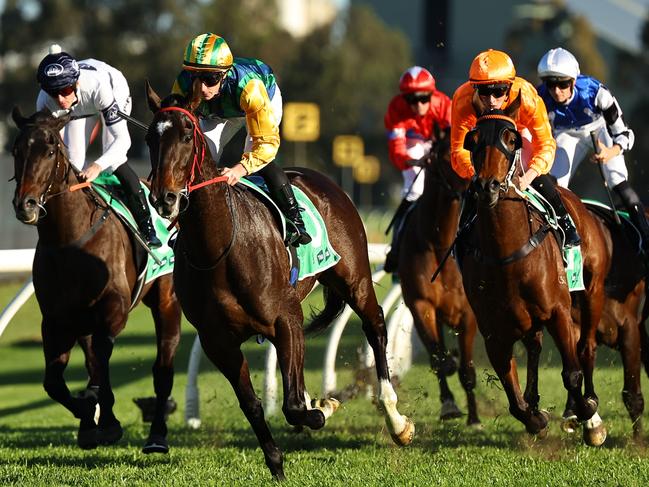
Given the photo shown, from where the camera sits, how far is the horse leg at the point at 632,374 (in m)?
7.38

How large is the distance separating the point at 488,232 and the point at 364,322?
136cm

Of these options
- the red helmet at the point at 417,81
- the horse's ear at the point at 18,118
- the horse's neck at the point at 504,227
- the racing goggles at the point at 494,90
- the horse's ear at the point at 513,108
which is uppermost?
the racing goggles at the point at 494,90

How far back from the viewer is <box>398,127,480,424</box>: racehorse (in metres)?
8.25

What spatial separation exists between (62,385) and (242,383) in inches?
45.2

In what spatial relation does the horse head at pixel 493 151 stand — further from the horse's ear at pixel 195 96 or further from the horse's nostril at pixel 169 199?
the horse's nostril at pixel 169 199

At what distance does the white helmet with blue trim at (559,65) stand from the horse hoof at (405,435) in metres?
2.09

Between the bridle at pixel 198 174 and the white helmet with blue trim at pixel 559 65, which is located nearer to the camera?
the bridle at pixel 198 174

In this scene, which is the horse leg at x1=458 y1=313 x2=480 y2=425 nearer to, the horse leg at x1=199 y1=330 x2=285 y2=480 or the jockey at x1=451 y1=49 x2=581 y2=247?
the jockey at x1=451 y1=49 x2=581 y2=247

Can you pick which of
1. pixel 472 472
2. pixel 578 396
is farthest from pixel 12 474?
pixel 578 396

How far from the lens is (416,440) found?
7406 mm

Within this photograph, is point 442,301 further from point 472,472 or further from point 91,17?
point 91,17

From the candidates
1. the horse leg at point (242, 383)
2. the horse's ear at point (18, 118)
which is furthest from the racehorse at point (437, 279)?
the horse's ear at point (18, 118)

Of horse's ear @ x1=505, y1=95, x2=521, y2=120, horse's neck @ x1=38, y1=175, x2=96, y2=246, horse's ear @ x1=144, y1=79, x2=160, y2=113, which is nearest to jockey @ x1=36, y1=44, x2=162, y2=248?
horse's neck @ x1=38, y1=175, x2=96, y2=246

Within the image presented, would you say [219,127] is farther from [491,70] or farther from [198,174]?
[491,70]
